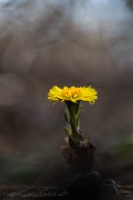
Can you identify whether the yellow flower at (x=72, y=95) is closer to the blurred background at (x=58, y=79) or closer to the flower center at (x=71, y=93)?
the flower center at (x=71, y=93)

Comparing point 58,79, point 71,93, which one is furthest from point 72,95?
point 58,79

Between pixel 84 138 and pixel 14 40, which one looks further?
pixel 14 40

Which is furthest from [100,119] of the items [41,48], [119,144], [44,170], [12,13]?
[12,13]

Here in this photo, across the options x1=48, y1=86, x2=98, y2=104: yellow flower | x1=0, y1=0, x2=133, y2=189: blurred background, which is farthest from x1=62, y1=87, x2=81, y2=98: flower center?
x1=0, y1=0, x2=133, y2=189: blurred background

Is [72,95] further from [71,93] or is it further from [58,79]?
[58,79]

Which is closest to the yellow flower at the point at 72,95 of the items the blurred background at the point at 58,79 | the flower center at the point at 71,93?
the flower center at the point at 71,93

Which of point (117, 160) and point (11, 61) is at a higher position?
point (11, 61)

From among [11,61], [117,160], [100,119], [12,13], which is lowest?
[117,160]

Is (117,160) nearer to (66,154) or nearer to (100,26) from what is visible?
(66,154)
